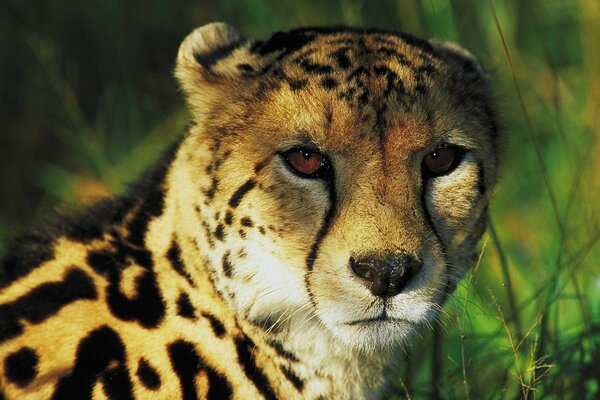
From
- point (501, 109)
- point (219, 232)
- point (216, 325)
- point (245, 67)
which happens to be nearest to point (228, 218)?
point (219, 232)

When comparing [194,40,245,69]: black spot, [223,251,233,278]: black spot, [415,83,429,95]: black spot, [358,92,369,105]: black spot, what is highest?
[194,40,245,69]: black spot

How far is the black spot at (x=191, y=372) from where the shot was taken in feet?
9.49

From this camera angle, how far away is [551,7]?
245 inches

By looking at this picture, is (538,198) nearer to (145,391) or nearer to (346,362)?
(346,362)

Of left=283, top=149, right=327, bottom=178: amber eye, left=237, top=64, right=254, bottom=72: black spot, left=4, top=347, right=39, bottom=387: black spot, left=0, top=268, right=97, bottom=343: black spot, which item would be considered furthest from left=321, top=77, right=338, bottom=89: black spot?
left=4, top=347, right=39, bottom=387: black spot

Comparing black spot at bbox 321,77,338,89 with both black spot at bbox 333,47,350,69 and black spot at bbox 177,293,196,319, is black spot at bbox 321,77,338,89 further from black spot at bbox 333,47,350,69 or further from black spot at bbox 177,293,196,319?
black spot at bbox 177,293,196,319

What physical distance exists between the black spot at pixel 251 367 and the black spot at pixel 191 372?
0.25 ft

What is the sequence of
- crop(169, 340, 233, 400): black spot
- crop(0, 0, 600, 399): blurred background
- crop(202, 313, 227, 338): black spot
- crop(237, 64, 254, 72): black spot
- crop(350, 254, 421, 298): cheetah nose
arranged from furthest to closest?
crop(0, 0, 600, 399): blurred background
crop(237, 64, 254, 72): black spot
crop(202, 313, 227, 338): black spot
crop(169, 340, 233, 400): black spot
crop(350, 254, 421, 298): cheetah nose

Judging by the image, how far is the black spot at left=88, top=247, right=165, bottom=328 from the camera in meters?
2.93

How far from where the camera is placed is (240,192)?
3.02m

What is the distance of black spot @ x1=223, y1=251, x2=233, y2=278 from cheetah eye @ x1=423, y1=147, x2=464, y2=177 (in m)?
0.59

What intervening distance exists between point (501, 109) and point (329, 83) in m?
0.70

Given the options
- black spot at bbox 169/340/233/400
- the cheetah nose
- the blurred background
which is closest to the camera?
the cheetah nose

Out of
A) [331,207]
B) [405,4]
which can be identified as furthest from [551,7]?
[331,207]
